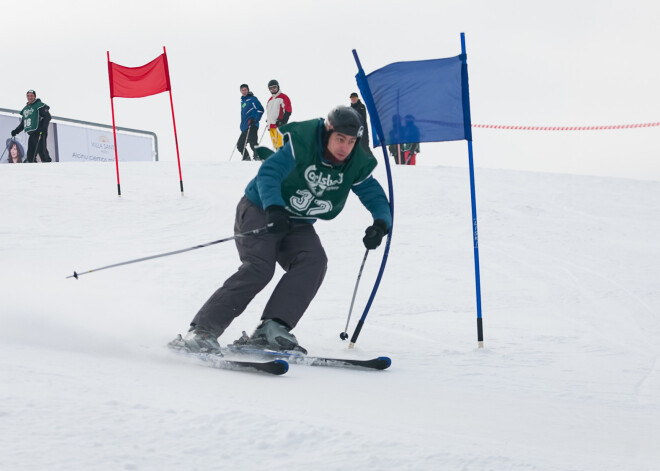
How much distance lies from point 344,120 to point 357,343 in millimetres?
1543

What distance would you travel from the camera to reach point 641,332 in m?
5.03

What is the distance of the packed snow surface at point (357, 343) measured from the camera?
6.01ft

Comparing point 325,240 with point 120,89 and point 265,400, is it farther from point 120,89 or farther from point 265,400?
point 265,400

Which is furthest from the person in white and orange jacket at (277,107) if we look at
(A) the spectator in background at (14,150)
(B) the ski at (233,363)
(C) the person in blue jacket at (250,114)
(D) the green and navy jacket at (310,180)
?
(B) the ski at (233,363)

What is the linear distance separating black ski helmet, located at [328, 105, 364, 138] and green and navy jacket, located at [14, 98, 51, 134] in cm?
1137

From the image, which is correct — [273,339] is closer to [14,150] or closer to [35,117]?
[35,117]

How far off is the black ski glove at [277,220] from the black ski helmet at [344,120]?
486mm

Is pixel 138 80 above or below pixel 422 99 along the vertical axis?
above

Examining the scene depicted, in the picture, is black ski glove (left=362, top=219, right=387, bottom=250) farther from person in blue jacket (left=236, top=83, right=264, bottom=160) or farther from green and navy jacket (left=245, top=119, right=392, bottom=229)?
person in blue jacket (left=236, top=83, right=264, bottom=160)

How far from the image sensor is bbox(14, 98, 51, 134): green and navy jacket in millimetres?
13461

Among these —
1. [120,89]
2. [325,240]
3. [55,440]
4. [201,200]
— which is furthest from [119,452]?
[120,89]

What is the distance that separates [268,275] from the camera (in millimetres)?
3711

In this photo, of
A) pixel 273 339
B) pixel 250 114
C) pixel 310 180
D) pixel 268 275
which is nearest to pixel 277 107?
pixel 250 114

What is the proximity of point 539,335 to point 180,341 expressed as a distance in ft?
8.09
